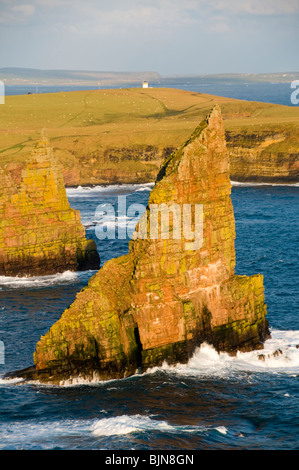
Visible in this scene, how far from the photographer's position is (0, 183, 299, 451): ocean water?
1305 inches

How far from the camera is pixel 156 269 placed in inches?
1679

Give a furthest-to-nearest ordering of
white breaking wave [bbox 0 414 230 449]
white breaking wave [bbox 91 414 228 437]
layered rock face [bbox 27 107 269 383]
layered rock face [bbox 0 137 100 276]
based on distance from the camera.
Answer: layered rock face [bbox 0 137 100 276] < layered rock face [bbox 27 107 269 383] < white breaking wave [bbox 91 414 228 437] < white breaking wave [bbox 0 414 230 449]

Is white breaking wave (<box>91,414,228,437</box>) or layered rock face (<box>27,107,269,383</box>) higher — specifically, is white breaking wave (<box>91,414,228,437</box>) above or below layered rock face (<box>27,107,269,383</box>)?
below

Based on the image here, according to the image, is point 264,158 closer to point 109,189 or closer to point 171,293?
point 109,189

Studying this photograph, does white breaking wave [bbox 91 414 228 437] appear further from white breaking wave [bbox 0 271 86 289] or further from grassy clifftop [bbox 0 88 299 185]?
grassy clifftop [bbox 0 88 299 185]

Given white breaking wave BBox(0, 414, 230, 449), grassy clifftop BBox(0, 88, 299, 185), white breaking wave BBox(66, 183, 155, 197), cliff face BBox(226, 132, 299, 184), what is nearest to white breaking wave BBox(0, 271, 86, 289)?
white breaking wave BBox(0, 414, 230, 449)

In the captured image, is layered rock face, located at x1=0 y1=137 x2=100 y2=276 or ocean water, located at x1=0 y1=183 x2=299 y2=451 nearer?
ocean water, located at x1=0 y1=183 x2=299 y2=451

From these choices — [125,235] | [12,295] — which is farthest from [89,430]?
[125,235]

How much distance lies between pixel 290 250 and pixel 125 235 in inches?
806

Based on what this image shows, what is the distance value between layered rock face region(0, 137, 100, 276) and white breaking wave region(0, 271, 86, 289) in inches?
28.3

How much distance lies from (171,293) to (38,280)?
26322 mm

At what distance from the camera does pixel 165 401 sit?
3816cm

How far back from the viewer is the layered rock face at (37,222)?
2630 inches

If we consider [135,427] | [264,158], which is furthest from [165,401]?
[264,158]
